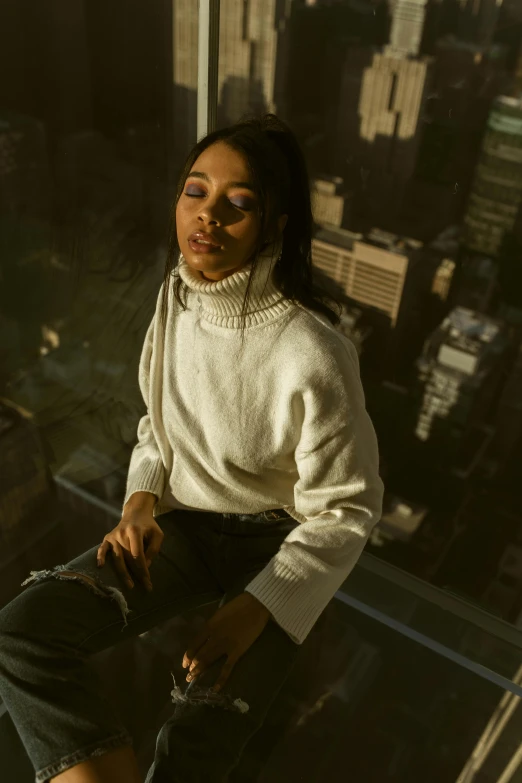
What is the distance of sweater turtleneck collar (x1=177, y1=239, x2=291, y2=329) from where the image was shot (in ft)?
2.70

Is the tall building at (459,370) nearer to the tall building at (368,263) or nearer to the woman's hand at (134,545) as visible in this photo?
the tall building at (368,263)

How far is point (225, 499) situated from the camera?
3.13ft

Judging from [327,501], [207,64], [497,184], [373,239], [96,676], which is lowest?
[96,676]

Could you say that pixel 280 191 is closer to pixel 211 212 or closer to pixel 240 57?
pixel 211 212

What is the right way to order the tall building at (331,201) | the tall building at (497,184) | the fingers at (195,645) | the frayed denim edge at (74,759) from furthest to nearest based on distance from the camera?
the tall building at (331,201) → the tall building at (497,184) → the fingers at (195,645) → the frayed denim edge at (74,759)

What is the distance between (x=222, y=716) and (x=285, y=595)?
0.52 ft

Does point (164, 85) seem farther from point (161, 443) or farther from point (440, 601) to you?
point (440, 601)

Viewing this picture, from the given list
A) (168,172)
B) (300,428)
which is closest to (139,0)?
(168,172)

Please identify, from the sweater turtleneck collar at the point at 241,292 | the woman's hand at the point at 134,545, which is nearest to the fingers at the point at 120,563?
the woman's hand at the point at 134,545

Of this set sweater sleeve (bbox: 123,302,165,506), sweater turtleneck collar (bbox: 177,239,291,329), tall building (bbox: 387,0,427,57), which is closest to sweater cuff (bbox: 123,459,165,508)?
sweater sleeve (bbox: 123,302,165,506)

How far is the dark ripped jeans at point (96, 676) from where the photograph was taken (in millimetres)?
715

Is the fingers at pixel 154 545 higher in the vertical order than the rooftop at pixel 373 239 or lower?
lower

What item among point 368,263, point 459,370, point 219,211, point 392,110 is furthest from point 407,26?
point 459,370

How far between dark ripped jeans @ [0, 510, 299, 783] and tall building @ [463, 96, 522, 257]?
26.1 inches
